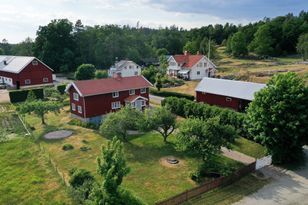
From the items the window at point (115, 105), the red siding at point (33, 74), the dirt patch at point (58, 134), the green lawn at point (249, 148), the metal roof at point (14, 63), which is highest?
the metal roof at point (14, 63)

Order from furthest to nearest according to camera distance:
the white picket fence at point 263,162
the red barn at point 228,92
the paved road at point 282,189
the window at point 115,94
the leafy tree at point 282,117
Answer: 1. the window at point 115,94
2. the red barn at point 228,92
3. the white picket fence at point 263,162
4. the leafy tree at point 282,117
5. the paved road at point 282,189

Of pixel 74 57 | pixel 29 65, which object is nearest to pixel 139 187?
pixel 29 65

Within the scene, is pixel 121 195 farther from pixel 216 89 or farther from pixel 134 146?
pixel 216 89

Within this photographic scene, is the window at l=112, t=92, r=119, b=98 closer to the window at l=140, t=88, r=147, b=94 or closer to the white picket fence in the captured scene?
the window at l=140, t=88, r=147, b=94

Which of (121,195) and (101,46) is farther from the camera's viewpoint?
(101,46)

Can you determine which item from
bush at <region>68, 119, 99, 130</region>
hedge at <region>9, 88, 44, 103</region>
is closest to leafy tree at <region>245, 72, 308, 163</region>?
bush at <region>68, 119, 99, 130</region>

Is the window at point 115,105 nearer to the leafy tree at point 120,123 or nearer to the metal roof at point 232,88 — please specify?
the leafy tree at point 120,123

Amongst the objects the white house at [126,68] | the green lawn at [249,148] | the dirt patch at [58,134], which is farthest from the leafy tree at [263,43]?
the dirt patch at [58,134]
